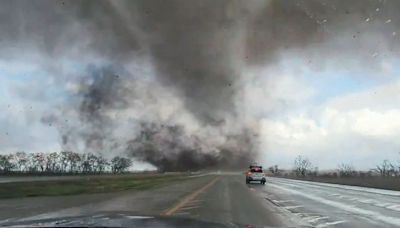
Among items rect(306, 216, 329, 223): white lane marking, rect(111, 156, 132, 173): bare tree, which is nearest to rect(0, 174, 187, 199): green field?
rect(306, 216, 329, 223): white lane marking

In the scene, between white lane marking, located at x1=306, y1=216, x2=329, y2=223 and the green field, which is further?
the green field

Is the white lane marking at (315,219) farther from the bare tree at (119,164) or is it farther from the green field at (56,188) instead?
the bare tree at (119,164)

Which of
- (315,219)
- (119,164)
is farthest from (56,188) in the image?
(119,164)

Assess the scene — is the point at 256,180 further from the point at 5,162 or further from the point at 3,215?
the point at 5,162

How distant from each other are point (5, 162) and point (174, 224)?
156308 millimetres

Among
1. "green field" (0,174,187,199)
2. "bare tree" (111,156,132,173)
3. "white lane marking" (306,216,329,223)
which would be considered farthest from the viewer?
"bare tree" (111,156,132,173)

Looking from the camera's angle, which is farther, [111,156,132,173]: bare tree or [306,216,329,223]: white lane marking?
[111,156,132,173]: bare tree

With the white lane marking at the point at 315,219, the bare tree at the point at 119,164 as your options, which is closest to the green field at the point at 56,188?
the white lane marking at the point at 315,219

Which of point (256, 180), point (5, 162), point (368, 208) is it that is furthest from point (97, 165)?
point (368, 208)

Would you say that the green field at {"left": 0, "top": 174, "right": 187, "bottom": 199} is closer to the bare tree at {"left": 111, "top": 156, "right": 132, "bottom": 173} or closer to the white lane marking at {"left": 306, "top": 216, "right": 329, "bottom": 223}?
Result: the white lane marking at {"left": 306, "top": 216, "right": 329, "bottom": 223}

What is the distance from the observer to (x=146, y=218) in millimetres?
5379

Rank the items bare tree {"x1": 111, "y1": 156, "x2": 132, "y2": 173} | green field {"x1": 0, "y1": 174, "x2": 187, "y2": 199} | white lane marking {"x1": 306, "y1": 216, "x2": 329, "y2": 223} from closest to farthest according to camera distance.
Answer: white lane marking {"x1": 306, "y1": 216, "x2": 329, "y2": 223}, green field {"x1": 0, "y1": 174, "x2": 187, "y2": 199}, bare tree {"x1": 111, "y1": 156, "x2": 132, "y2": 173}

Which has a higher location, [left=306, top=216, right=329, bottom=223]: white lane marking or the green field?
the green field

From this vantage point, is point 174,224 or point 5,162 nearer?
point 174,224
